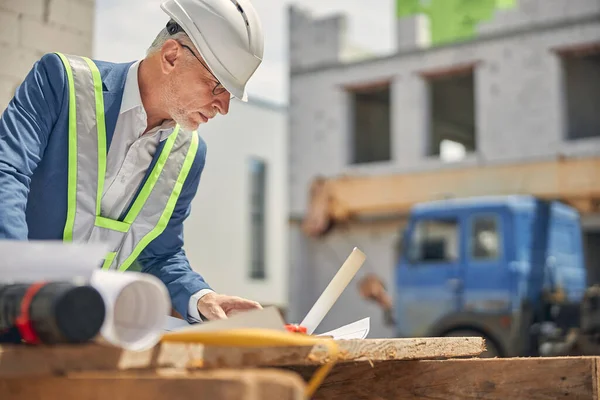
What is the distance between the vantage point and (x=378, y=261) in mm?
13891

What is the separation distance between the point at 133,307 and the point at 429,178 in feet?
41.8

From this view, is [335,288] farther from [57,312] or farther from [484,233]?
[484,233]

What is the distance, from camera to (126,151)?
6.33 ft

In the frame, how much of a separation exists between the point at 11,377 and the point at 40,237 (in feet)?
2.77

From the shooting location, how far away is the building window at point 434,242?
8953 millimetres

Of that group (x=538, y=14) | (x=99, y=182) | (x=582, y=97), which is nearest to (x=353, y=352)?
(x=99, y=182)

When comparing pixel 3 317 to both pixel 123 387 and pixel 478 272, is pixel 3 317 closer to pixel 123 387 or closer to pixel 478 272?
pixel 123 387

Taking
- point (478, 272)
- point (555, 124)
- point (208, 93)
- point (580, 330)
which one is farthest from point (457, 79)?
point (208, 93)

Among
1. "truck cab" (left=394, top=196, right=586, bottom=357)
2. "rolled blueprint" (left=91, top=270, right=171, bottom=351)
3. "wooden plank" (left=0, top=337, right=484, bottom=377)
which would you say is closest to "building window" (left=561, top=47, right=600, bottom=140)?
"truck cab" (left=394, top=196, right=586, bottom=357)

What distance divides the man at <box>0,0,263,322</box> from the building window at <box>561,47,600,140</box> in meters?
12.2

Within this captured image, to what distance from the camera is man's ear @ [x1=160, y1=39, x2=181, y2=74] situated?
6.18ft

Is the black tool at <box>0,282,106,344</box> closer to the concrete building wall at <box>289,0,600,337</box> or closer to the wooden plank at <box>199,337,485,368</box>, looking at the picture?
the wooden plank at <box>199,337,485,368</box>

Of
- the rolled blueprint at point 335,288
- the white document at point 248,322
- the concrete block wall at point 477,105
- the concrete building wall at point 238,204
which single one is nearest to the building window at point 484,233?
the concrete block wall at point 477,105

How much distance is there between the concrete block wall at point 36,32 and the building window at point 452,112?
10602mm
